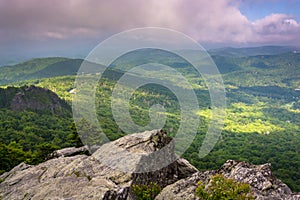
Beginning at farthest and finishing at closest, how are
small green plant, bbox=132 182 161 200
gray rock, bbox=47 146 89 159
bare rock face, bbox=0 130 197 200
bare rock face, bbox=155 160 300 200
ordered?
gray rock, bbox=47 146 89 159 → small green plant, bbox=132 182 161 200 → bare rock face, bbox=0 130 197 200 → bare rock face, bbox=155 160 300 200

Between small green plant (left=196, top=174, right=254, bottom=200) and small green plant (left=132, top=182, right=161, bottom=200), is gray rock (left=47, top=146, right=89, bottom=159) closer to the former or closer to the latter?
small green plant (left=132, top=182, right=161, bottom=200)

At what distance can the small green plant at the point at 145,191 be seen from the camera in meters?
23.9

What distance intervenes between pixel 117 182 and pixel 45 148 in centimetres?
3501

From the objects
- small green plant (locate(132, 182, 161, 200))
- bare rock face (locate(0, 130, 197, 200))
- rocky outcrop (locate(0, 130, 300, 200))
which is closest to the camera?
bare rock face (locate(0, 130, 197, 200))

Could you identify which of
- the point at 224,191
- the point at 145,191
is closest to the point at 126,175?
the point at 145,191

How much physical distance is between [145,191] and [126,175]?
8.51ft

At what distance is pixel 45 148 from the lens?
179 feet

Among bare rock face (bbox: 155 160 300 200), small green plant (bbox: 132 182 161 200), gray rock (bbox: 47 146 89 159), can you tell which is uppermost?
bare rock face (bbox: 155 160 300 200)

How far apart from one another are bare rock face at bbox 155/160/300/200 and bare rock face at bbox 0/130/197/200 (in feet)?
14.2

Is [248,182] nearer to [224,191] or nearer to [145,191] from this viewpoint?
[224,191]

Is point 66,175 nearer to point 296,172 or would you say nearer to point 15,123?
point 15,123

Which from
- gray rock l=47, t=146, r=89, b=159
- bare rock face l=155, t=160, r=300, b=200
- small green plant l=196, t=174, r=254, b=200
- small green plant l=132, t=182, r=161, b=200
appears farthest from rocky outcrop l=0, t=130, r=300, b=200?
gray rock l=47, t=146, r=89, b=159

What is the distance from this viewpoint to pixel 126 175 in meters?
25.8

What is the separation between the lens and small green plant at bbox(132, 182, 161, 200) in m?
23.9
